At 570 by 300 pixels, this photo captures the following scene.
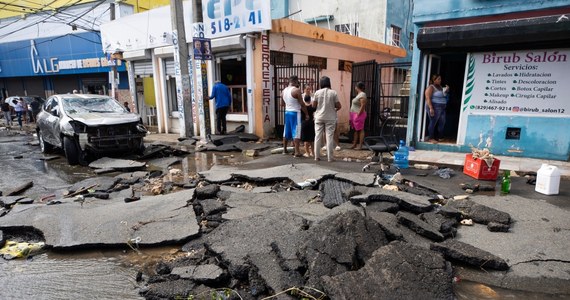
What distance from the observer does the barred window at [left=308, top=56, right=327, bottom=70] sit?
12240 millimetres

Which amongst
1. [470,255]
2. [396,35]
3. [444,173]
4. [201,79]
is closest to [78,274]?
[470,255]

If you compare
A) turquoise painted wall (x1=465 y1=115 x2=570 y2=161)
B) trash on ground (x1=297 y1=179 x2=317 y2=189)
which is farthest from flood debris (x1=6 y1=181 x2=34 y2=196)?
turquoise painted wall (x1=465 y1=115 x2=570 y2=161)

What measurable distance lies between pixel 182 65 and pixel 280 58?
3304 millimetres

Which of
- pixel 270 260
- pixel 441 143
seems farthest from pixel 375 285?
pixel 441 143

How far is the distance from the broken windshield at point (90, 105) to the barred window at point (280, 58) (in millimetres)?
4794

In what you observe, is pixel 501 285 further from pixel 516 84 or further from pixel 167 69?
A: pixel 167 69

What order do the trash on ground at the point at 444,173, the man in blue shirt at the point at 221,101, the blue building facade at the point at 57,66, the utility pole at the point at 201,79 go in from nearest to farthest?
the trash on ground at the point at 444,173, the utility pole at the point at 201,79, the man in blue shirt at the point at 221,101, the blue building facade at the point at 57,66

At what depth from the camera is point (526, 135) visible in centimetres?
744

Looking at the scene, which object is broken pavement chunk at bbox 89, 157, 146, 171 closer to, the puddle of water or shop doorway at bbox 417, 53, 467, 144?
the puddle of water

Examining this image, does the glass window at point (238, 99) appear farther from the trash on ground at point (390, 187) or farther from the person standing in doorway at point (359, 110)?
the trash on ground at point (390, 187)

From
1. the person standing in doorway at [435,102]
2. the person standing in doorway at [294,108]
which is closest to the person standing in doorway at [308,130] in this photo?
the person standing in doorway at [294,108]

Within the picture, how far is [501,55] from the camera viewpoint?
24.6ft

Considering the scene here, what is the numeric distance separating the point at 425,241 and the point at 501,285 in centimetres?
83

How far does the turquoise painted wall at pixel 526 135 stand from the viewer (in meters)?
7.14
